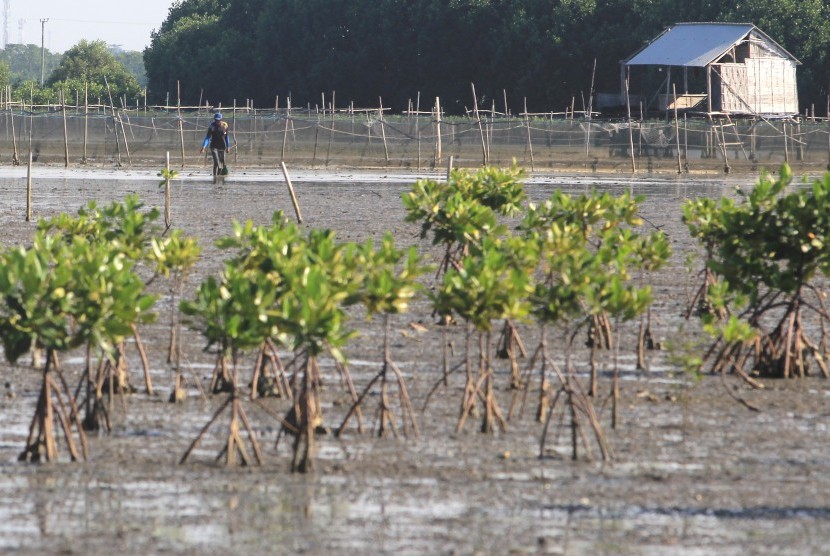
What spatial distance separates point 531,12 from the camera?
64875 millimetres

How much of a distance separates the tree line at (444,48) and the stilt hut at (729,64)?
4762mm

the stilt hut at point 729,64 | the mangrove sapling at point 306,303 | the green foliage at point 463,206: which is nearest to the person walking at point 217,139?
the stilt hut at point 729,64

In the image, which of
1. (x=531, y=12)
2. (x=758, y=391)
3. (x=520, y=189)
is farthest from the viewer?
(x=531, y=12)

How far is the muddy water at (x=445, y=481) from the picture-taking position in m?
7.40

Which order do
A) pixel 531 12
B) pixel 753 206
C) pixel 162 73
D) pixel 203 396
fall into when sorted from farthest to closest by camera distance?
pixel 162 73, pixel 531 12, pixel 753 206, pixel 203 396

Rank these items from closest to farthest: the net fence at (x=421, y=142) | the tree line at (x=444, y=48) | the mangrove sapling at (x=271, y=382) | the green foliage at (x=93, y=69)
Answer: the mangrove sapling at (x=271, y=382) → the net fence at (x=421, y=142) → the tree line at (x=444, y=48) → the green foliage at (x=93, y=69)

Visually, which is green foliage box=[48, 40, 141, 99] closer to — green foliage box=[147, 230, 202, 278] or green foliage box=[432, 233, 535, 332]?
green foliage box=[147, 230, 202, 278]

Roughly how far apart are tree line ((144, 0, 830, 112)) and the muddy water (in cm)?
4462

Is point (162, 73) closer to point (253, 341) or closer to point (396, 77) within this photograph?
point (396, 77)

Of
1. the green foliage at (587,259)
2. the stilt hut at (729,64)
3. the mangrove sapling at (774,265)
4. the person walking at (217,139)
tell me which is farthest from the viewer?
the stilt hut at (729,64)

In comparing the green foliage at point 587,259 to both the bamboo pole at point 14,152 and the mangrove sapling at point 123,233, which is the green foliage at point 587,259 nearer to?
the mangrove sapling at point 123,233

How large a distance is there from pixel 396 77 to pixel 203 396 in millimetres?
59612

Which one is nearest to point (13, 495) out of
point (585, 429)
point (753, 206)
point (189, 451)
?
point (189, 451)

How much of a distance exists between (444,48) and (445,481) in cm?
5982
